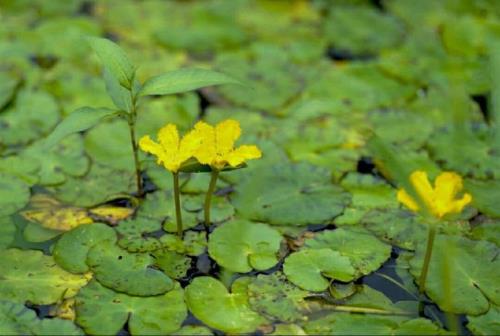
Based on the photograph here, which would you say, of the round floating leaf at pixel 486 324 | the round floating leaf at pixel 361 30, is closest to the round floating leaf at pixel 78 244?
the round floating leaf at pixel 486 324

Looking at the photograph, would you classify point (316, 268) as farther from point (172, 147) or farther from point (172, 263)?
point (172, 147)

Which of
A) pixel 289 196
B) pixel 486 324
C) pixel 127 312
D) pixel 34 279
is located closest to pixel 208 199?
pixel 289 196

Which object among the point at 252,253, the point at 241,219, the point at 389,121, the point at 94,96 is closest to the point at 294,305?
the point at 252,253

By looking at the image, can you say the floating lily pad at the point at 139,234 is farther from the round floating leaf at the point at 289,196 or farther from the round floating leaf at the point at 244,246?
the round floating leaf at the point at 289,196

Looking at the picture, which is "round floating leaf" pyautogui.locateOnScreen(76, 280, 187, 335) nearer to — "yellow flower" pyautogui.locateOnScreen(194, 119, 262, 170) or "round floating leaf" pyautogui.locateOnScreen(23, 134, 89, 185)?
"yellow flower" pyautogui.locateOnScreen(194, 119, 262, 170)

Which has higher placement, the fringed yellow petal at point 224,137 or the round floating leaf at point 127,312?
the fringed yellow petal at point 224,137

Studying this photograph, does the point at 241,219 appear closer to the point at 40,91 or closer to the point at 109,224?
the point at 109,224

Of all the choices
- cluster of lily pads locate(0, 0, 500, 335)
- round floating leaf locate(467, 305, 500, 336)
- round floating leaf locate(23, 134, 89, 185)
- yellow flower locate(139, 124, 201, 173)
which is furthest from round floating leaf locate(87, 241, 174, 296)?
round floating leaf locate(467, 305, 500, 336)
